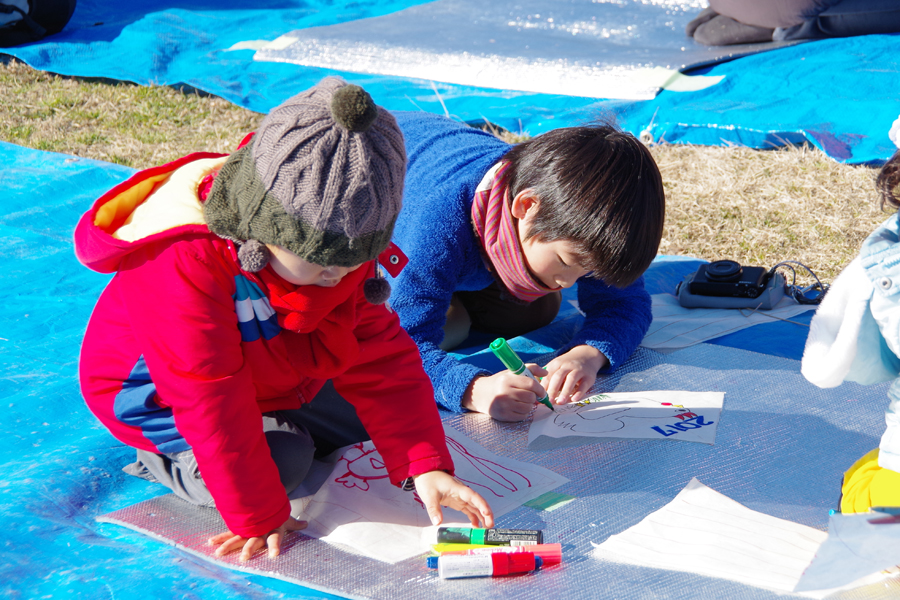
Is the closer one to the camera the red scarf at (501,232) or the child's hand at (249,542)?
the child's hand at (249,542)

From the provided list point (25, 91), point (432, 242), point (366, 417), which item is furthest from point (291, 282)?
point (25, 91)

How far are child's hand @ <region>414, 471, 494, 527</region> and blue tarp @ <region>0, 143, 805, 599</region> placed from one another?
20cm

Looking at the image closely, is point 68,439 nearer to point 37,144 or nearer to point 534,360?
point 534,360

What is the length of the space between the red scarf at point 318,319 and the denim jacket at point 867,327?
2.13 feet

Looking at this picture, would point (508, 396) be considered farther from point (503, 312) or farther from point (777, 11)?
point (777, 11)

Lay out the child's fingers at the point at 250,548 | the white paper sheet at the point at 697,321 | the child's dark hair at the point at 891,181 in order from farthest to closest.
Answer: the white paper sheet at the point at 697,321 → the child's fingers at the point at 250,548 → the child's dark hair at the point at 891,181

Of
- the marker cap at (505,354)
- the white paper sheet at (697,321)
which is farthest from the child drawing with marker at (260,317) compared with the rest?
the white paper sheet at (697,321)

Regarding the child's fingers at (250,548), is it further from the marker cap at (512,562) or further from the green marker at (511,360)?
the green marker at (511,360)

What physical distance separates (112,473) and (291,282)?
0.57 meters

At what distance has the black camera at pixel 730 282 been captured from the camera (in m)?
2.00

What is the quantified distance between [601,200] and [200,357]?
0.74m

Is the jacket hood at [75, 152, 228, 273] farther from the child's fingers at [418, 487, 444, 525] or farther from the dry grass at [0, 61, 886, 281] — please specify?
the dry grass at [0, 61, 886, 281]

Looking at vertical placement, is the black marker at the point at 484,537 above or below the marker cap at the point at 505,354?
below

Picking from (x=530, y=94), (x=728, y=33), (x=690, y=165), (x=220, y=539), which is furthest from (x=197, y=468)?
(x=728, y=33)
